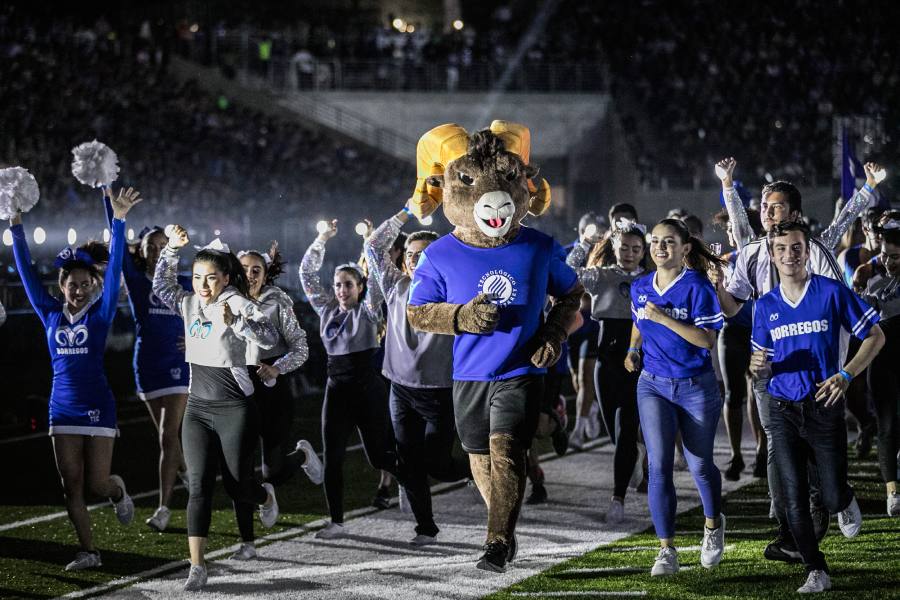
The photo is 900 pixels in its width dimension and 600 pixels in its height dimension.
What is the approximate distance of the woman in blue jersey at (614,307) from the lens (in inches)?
323

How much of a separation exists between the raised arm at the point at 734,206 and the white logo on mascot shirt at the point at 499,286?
2.19 meters

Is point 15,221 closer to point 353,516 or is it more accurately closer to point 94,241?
point 94,241

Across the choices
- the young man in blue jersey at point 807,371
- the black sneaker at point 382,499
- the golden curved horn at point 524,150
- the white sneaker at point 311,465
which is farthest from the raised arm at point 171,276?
the young man in blue jersey at point 807,371

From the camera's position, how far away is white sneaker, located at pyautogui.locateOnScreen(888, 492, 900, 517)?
7.68m

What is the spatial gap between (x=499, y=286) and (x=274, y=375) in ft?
5.43

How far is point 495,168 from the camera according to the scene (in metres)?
5.91

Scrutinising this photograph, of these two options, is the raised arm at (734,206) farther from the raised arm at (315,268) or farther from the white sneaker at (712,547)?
the raised arm at (315,268)

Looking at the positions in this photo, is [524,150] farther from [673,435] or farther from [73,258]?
[73,258]

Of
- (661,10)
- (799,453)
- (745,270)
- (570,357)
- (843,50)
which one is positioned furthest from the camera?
(661,10)

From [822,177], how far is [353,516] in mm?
17784

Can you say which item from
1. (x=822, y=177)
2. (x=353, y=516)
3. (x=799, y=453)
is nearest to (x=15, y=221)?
(x=353, y=516)

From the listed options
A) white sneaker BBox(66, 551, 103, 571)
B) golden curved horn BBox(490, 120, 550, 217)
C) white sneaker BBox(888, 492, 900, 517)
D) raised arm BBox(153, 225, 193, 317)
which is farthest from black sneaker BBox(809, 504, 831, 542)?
white sneaker BBox(66, 551, 103, 571)

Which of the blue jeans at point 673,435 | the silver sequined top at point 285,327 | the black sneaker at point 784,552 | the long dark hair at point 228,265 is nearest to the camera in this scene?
the blue jeans at point 673,435

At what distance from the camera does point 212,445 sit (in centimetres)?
663
